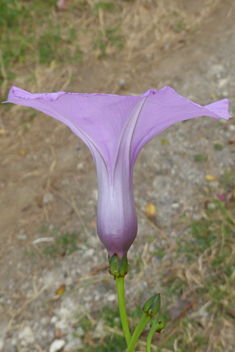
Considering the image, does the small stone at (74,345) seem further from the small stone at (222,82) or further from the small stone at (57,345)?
the small stone at (222,82)

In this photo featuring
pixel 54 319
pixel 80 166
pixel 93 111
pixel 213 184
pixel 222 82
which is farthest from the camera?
pixel 222 82

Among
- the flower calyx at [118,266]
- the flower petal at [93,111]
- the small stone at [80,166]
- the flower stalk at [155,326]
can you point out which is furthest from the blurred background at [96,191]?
the flower petal at [93,111]

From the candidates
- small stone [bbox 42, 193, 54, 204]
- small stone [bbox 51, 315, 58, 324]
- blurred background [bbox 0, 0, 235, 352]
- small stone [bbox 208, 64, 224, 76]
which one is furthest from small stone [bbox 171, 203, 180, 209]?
small stone [bbox 208, 64, 224, 76]

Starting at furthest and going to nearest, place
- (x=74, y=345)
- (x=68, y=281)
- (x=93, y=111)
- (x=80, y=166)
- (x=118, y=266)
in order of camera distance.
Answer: (x=80, y=166) < (x=68, y=281) < (x=74, y=345) < (x=118, y=266) < (x=93, y=111)

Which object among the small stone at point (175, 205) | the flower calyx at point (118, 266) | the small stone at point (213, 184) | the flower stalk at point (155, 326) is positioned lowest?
the small stone at point (175, 205)

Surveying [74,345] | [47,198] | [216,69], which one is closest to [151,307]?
[74,345]

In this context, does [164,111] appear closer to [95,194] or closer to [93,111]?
[93,111]
